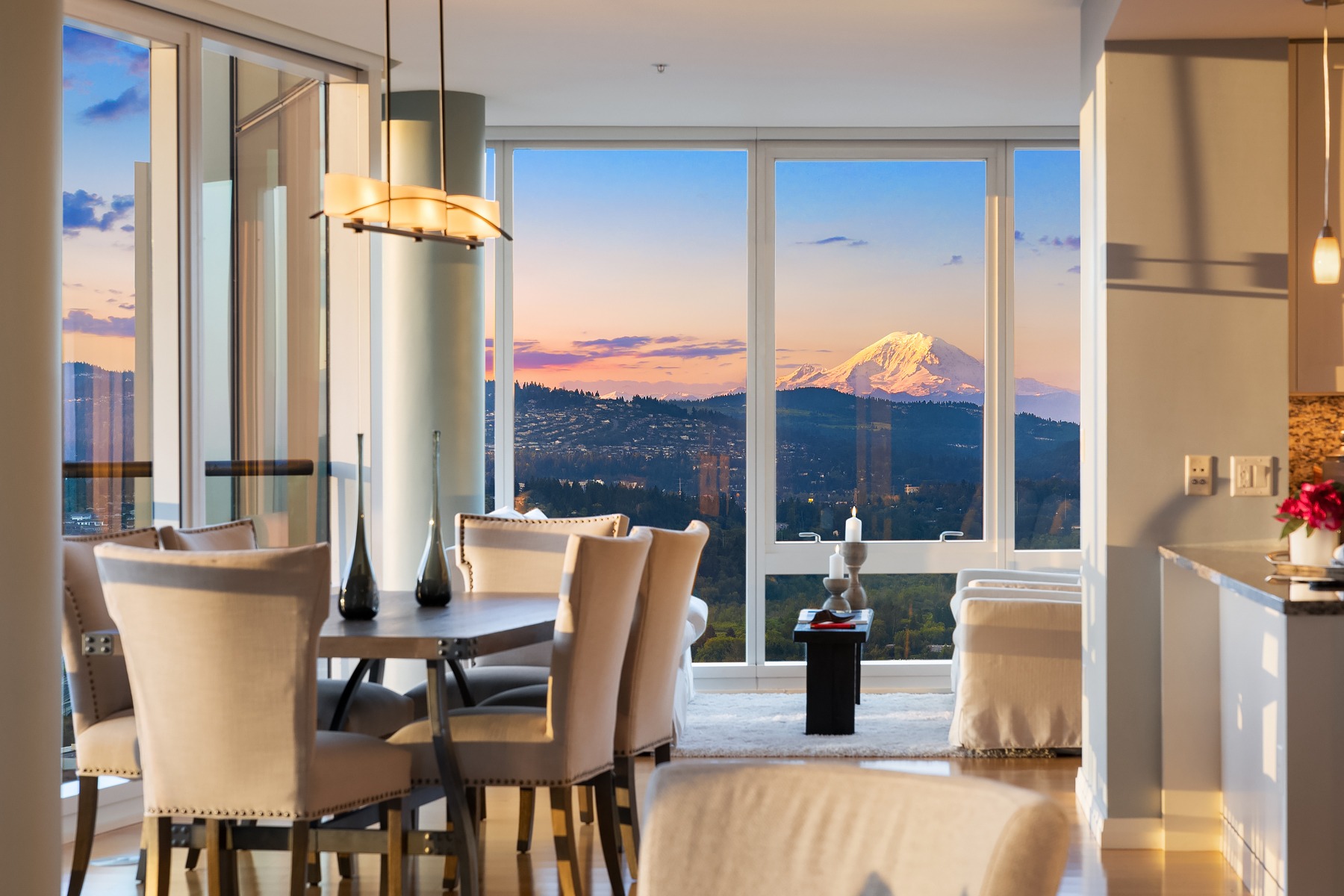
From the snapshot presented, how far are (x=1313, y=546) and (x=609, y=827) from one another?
2054 millimetres

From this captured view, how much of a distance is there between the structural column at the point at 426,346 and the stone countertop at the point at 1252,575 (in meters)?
3.14

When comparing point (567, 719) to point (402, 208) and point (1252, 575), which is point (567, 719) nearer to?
point (402, 208)

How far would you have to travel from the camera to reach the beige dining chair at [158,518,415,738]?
3.73 meters

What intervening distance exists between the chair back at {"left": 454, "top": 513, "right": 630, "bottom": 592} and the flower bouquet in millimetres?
2108

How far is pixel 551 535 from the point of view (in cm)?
439

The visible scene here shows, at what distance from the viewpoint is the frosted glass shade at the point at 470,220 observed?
11.1 ft

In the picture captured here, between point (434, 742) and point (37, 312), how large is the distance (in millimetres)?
1397

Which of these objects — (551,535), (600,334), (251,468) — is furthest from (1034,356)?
(251,468)

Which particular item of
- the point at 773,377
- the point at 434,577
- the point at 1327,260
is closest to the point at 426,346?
the point at 773,377

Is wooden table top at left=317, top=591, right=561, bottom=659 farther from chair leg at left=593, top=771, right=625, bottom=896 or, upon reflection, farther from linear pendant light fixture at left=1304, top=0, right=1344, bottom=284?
linear pendant light fixture at left=1304, top=0, right=1344, bottom=284

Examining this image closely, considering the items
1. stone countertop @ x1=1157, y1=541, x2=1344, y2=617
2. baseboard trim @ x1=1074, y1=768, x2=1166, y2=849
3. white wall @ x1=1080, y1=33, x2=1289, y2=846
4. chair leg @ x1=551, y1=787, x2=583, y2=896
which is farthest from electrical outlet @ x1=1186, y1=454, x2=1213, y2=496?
chair leg @ x1=551, y1=787, x2=583, y2=896

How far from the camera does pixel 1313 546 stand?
3.32m

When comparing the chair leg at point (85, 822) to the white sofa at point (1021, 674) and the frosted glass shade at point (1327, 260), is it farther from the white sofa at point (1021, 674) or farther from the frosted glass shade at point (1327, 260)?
the frosted glass shade at point (1327, 260)

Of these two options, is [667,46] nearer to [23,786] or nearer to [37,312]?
[37,312]
